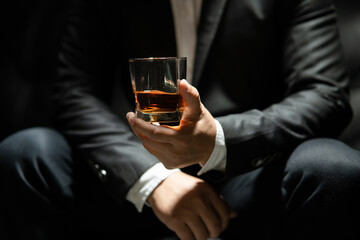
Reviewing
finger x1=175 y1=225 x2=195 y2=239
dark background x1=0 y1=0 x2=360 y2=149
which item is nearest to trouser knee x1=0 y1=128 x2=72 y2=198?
finger x1=175 y1=225 x2=195 y2=239

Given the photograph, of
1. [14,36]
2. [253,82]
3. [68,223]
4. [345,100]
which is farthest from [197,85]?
[14,36]

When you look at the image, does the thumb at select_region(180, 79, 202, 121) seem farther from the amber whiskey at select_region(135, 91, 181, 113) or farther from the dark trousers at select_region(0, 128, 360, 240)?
the dark trousers at select_region(0, 128, 360, 240)

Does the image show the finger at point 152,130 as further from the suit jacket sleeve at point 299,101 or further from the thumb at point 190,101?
the suit jacket sleeve at point 299,101

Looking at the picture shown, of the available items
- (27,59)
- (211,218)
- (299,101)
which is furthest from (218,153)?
(27,59)

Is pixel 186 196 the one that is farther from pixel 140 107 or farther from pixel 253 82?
pixel 253 82

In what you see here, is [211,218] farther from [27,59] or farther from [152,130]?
[27,59]

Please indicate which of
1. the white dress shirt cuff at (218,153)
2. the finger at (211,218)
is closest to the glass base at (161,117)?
the white dress shirt cuff at (218,153)
